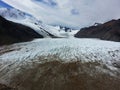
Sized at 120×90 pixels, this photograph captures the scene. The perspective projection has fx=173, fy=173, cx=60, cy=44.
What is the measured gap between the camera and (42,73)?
16922 mm

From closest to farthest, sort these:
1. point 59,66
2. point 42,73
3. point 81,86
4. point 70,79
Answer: point 81,86 → point 70,79 → point 42,73 → point 59,66

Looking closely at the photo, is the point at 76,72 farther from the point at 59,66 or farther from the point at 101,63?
the point at 101,63

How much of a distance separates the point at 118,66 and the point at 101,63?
180cm

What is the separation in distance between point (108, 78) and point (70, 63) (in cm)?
473

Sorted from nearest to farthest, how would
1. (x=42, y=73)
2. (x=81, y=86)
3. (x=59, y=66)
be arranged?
(x=81, y=86), (x=42, y=73), (x=59, y=66)

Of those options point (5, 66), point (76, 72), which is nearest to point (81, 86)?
point (76, 72)

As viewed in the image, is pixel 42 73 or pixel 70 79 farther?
pixel 42 73

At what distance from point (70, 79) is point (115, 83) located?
3.95 meters

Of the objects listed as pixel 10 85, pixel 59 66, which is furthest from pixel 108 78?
pixel 10 85

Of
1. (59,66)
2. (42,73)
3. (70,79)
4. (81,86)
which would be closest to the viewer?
(81,86)

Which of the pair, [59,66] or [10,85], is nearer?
[10,85]

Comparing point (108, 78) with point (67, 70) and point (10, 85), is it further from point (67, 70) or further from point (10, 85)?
point (10, 85)

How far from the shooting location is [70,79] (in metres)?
15.8

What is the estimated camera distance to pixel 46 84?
15.0 meters
